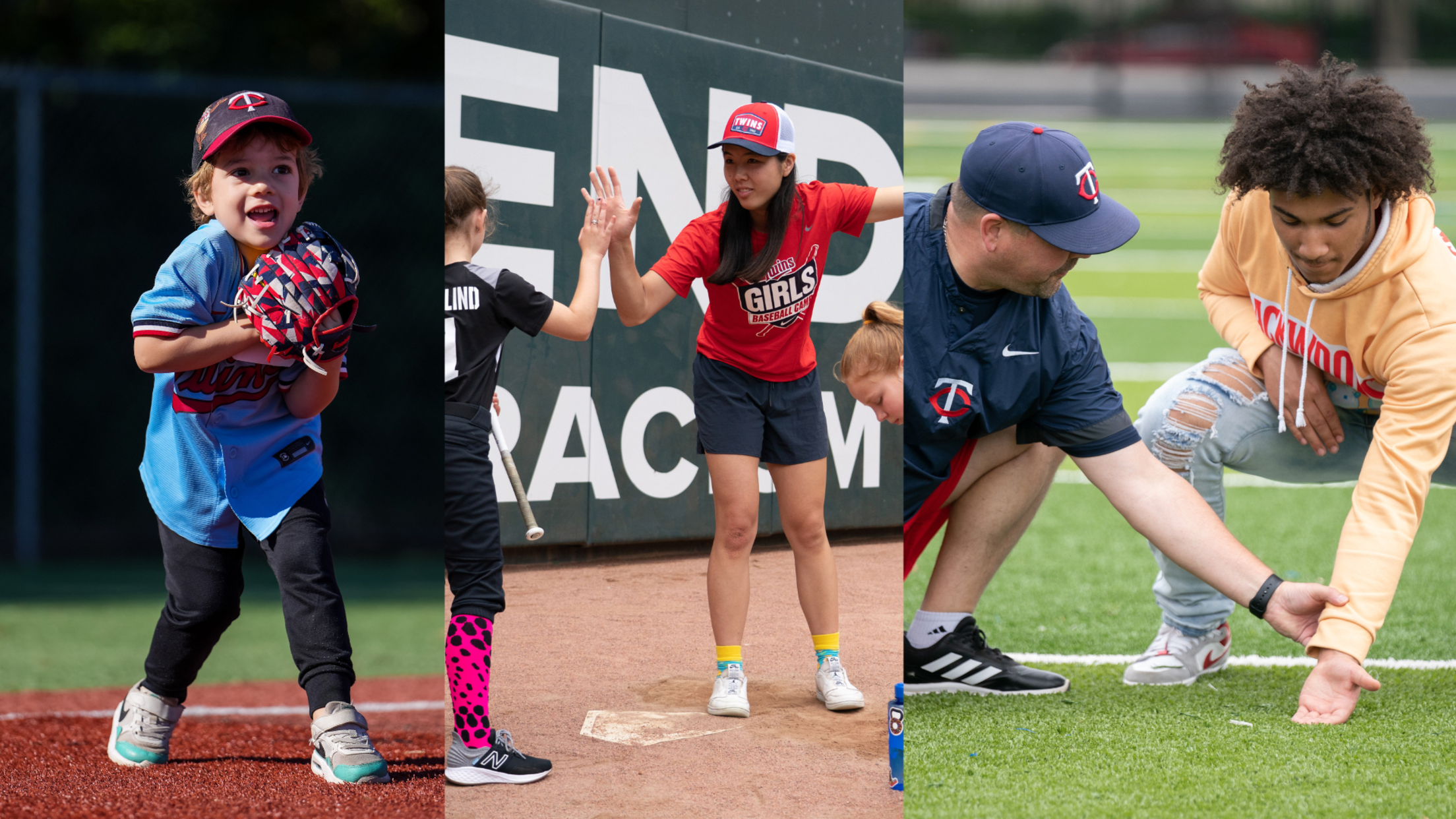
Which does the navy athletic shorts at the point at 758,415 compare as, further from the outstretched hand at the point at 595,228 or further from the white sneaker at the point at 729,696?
the white sneaker at the point at 729,696

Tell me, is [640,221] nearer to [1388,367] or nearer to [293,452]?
[293,452]

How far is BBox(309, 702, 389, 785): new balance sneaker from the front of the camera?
254cm

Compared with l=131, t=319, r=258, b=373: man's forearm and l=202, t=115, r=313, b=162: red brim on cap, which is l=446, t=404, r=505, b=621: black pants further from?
l=202, t=115, r=313, b=162: red brim on cap

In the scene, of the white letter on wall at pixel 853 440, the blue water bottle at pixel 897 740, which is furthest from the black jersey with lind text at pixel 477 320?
the blue water bottle at pixel 897 740

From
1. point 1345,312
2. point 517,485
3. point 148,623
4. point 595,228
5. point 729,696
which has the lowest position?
point 148,623

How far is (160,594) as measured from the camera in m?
6.46

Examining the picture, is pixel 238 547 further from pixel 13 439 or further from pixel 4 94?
pixel 4 94

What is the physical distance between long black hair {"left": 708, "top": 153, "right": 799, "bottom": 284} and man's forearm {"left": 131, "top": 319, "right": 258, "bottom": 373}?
92 cm

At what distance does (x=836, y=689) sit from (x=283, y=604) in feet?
4.06

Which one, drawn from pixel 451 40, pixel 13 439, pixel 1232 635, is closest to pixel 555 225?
pixel 451 40

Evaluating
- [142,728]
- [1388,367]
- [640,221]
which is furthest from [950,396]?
[142,728]

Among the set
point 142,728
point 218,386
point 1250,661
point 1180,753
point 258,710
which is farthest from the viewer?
point 258,710

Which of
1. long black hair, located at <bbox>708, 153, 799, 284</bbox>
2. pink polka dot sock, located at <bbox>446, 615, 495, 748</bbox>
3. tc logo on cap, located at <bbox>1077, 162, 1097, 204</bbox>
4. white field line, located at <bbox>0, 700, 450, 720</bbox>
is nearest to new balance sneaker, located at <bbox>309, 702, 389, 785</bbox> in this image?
pink polka dot sock, located at <bbox>446, 615, 495, 748</bbox>

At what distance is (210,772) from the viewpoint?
2.74m
